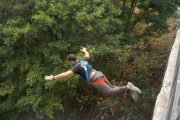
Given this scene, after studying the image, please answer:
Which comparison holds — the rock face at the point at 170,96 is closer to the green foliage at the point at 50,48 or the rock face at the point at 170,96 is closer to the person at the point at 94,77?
the person at the point at 94,77

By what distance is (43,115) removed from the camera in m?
16.5

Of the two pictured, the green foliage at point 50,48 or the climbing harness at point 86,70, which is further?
the green foliage at point 50,48

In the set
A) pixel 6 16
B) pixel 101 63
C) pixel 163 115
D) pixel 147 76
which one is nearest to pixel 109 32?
pixel 101 63

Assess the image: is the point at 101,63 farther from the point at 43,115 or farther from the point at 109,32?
the point at 43,115

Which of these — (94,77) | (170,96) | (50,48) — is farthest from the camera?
(50,48)

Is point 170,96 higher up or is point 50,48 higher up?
point 170,96

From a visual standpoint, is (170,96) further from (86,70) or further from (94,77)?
(86,70)

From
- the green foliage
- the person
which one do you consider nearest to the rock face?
the person

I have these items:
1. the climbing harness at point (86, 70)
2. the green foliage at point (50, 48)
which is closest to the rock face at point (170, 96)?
the climbing harness at point (86, 70)

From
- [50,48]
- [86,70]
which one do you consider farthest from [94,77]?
[50,48]

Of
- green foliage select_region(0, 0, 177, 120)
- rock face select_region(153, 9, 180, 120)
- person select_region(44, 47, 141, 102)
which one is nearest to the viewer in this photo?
rock face select_region(153, 9, 180, 120)

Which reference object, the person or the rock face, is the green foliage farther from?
the rock face

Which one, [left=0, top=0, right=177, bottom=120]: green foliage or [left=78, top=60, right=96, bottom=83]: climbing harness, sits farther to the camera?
[left=0, top=0, right=177, bottom=120]: green foliage

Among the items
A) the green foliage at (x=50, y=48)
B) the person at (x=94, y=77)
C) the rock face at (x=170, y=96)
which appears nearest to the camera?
the rock face at (x=170, y=96)
